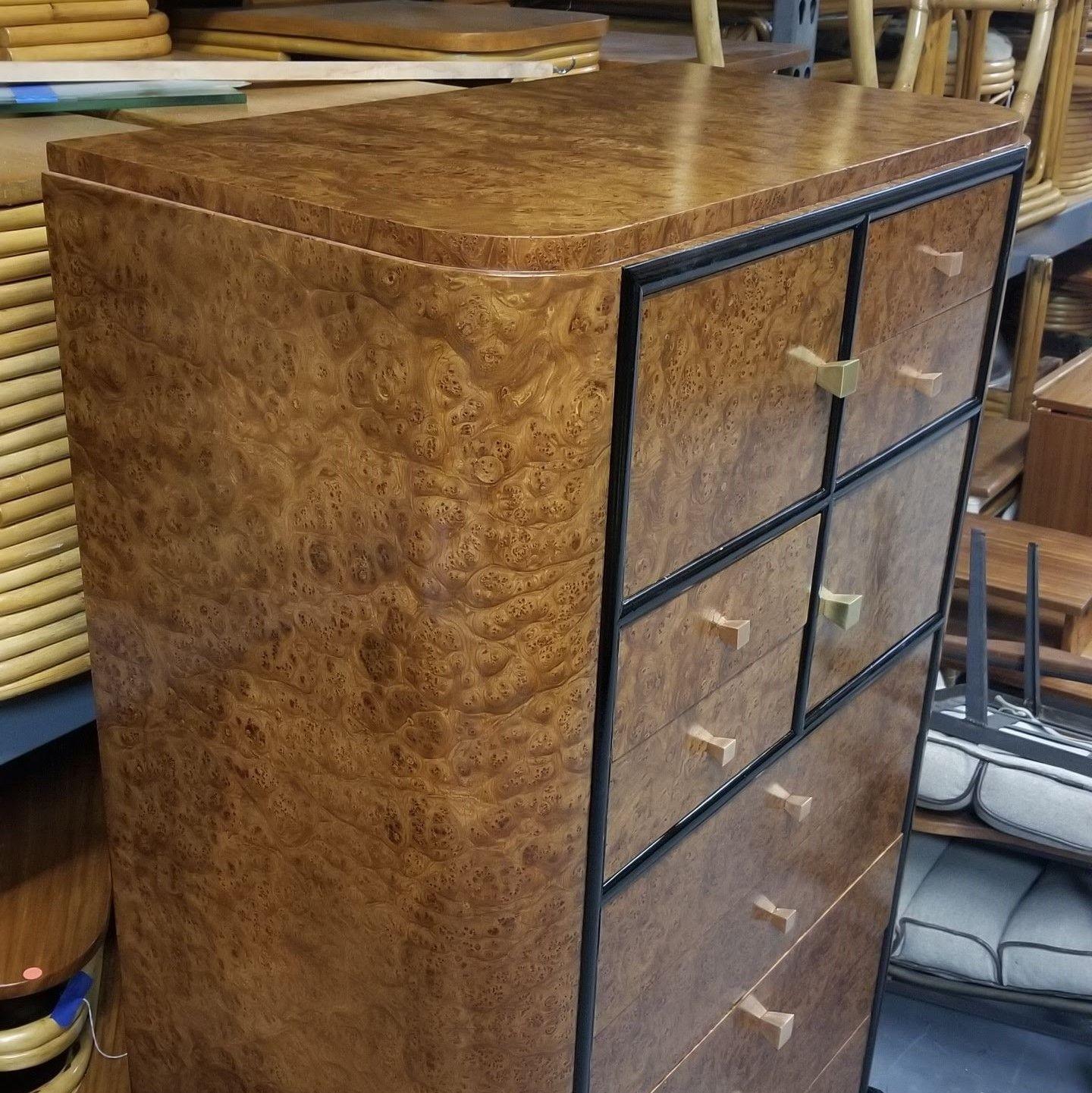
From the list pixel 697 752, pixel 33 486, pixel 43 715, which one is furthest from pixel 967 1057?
pixel 33 486

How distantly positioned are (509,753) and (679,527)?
17 cm

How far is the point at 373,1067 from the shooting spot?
891 millimetres

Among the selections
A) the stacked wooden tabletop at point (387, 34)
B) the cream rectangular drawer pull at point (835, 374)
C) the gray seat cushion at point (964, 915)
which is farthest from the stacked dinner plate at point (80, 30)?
the gray seat cushion at point (964, 915)

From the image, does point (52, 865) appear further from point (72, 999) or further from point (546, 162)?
point (546, 162)

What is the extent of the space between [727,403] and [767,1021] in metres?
0.57

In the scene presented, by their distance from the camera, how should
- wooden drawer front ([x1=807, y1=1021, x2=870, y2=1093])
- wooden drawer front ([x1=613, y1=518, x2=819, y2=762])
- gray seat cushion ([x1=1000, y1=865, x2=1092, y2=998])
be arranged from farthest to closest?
gray seat cushion ([x1=1000, y1=865, x2=1092, y2=998])
wooden drawer front ([x1=807, y1=1021, x2=870, y2=1093])
wooden drawer front ([x1=613, y1=518, x2=819, y2=762])

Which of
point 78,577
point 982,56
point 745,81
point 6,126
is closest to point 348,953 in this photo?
point 78,577

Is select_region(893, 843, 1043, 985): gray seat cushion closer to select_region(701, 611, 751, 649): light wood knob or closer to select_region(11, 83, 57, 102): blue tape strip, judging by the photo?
select_region(701, 611, 751, 649): light wood knob

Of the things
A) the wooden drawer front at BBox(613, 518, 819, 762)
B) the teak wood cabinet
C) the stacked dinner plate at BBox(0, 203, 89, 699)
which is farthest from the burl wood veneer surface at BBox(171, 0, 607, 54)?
the wooden drawer front at BBox(613, 518, 819, 762)

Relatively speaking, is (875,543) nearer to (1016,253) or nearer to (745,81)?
(745,81)

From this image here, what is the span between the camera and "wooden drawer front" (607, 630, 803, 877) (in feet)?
2.78

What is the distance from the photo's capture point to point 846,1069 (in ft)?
4.58

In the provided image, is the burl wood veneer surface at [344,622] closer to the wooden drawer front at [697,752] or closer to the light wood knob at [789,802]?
the wooden drawer front at [697,752]

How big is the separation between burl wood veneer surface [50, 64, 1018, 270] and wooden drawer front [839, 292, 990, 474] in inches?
5.0
